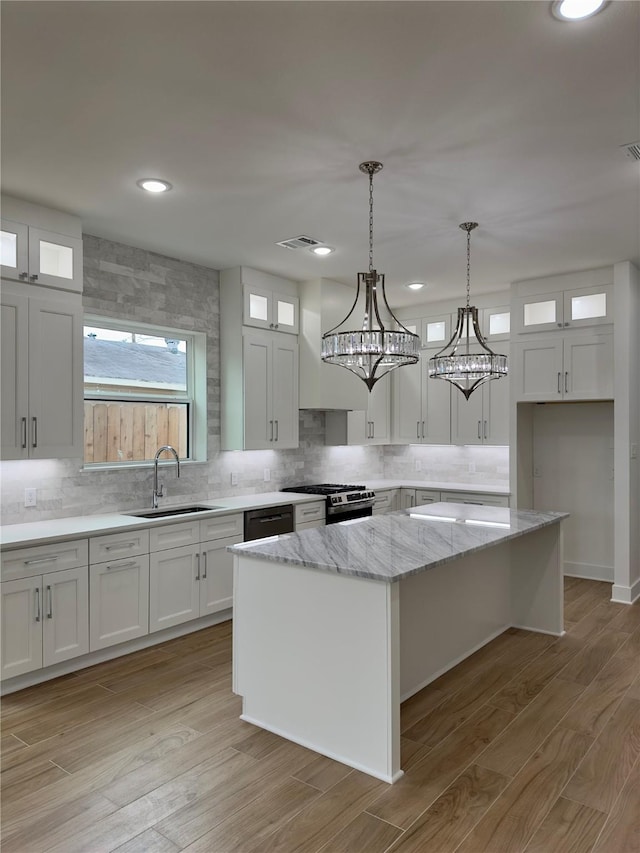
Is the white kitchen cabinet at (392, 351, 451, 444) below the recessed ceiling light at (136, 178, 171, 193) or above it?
below

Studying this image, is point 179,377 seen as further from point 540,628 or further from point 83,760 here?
point 540,628

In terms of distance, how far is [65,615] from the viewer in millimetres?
3596

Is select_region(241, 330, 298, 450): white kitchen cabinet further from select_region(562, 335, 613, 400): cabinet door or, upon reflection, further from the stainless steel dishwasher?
select_region(562, 335, 613, 400): cabinet door

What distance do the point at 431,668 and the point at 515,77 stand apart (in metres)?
3.04

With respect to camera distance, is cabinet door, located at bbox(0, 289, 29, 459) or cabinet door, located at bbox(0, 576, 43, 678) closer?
cabinet door, located at bbox(0, 576, 43, 678)

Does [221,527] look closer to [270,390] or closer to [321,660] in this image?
[270,390]

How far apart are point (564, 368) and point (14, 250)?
4497mm

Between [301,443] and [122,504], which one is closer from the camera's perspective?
[122,504]

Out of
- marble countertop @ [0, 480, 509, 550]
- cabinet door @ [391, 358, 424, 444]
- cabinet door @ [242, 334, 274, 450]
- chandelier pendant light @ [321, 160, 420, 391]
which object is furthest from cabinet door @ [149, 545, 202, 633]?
cabinet door @ [391, 358, 424, 444]

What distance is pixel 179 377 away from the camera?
5.14m

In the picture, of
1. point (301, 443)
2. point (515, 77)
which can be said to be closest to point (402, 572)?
point (515, 77)

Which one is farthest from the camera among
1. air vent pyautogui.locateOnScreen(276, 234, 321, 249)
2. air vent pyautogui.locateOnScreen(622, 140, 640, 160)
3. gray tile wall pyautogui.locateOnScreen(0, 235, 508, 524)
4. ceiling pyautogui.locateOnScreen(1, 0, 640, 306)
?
air vent pyautogui.locateOnScreen(276, 234, 321, 249)

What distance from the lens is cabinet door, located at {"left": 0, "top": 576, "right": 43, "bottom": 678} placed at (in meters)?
3.31

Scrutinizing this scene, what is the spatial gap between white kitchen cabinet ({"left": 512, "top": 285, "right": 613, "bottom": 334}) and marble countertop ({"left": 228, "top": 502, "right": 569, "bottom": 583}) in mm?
2125
